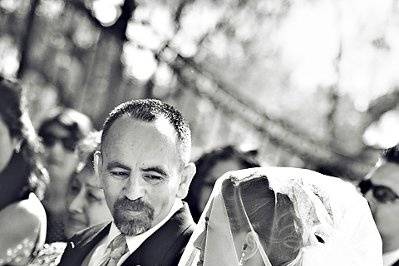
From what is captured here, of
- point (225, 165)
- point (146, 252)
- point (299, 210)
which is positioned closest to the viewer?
point (299, 210)

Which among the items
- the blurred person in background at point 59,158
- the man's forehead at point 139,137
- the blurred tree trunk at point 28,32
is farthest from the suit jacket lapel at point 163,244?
the blurred tree trunk at point 28,32

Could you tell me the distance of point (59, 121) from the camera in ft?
11.7

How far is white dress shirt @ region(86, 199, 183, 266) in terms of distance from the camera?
2707 mm

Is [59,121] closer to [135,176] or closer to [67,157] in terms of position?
[67,157]

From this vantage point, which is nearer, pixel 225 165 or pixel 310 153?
pixel 225 165

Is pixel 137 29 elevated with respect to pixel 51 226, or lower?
elevated

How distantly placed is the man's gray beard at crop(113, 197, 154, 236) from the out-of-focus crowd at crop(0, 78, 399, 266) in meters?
0.31

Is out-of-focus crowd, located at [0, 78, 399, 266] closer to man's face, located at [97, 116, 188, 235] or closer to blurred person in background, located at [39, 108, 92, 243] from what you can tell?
blurred person in background, located at [39, 108, 92, 243]

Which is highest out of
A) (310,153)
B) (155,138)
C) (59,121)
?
(155,138)

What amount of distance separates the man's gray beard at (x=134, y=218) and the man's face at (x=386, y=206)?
0.94 metres

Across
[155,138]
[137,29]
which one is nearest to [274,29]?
[137,29]

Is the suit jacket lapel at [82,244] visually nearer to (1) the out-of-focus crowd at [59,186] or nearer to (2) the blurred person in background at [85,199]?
(1) the out-of-focus crowd at [59,186]

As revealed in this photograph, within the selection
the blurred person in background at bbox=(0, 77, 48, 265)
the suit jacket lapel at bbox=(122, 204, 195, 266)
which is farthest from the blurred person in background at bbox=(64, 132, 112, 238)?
the suit jacket lapel at bbox=(122, 204, 195, 266)

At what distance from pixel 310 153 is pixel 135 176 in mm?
4535
